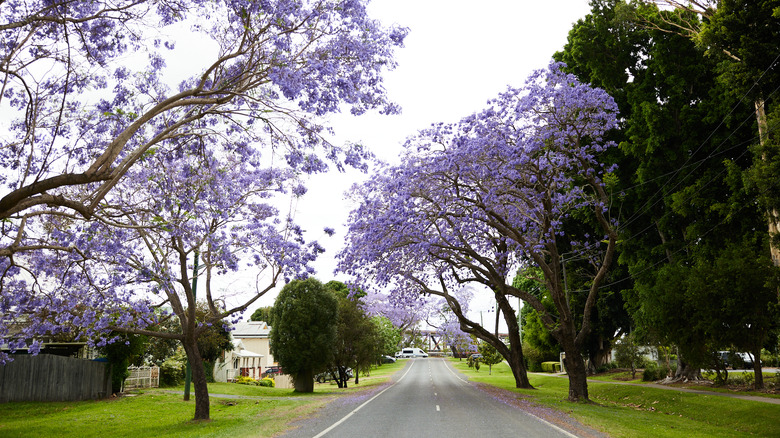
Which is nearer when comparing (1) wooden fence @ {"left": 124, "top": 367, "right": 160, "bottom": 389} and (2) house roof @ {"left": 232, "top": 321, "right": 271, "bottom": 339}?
(1) wooden fence @ {"left": 124, "top": 367, "right": 160, "bottom": 389}

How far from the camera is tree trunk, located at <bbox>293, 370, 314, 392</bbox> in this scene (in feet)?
107

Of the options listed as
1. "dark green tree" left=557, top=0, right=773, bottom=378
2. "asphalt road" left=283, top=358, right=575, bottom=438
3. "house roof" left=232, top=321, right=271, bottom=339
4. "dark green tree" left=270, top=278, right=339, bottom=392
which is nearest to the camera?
"asphalt road" left=283, top=358, right=575, bottom=438

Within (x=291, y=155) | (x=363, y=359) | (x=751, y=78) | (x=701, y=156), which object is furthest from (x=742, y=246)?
(x=363, y=359)

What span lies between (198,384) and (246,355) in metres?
37.4

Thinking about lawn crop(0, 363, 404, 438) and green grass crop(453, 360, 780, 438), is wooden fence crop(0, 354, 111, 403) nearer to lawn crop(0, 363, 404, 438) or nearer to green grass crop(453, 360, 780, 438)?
lawn crop(0, 363, 404, 438)

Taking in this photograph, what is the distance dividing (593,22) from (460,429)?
2441 cm

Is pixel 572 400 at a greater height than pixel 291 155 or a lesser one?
lesser

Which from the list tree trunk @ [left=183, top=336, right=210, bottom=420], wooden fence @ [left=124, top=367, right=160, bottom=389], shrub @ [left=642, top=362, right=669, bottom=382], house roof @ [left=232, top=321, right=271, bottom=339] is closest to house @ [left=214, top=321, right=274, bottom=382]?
house roof @ [left=232, top=321, right=271, bottom=339]

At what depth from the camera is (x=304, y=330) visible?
3198 cm

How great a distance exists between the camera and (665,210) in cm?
2886

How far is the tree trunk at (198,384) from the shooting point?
1752cm

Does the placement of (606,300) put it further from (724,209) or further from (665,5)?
(665,5)

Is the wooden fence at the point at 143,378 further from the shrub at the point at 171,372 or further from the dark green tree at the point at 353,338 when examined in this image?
the dark green tree at the point at 353,338

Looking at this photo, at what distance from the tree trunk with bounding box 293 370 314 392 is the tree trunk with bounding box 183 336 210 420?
49.7ft
